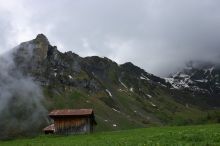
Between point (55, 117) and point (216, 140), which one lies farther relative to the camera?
point (55, 117)

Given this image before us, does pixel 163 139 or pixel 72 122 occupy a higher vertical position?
pixel 72 122

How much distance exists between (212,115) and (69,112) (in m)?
33.4

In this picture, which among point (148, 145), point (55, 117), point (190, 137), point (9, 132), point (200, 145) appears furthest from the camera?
point (9, 132)

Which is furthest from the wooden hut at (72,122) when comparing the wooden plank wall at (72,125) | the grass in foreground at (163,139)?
the grass in foreground at (163,139)

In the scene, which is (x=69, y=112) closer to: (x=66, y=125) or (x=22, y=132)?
(x=66, y=125)

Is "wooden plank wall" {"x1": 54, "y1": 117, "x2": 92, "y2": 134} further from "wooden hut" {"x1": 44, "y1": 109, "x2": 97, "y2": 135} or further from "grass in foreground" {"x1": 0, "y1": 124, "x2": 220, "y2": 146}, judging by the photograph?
"grass in foreground" {"x1": 0, "y1": 124, "x2": 220, "y2": 146}

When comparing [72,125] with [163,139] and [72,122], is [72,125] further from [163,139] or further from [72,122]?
[163,139]

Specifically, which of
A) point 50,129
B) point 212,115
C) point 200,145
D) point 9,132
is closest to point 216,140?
point 200,145

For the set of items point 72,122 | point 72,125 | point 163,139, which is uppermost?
point 72,122

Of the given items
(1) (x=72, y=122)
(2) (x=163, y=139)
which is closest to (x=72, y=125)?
(1) (x=72, y=122)

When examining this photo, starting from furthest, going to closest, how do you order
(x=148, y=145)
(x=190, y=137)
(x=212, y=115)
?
(x=212, y=115)
(x=190, y=137)
(x=148, y=145)

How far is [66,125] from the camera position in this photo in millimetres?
90562

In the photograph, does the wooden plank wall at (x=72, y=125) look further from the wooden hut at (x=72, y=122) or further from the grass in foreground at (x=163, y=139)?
the grass in foreground at (x=163, y=139)

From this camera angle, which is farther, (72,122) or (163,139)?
(72,122)
